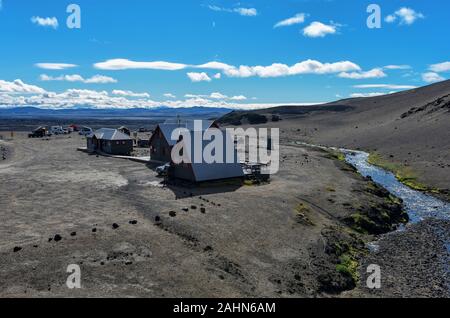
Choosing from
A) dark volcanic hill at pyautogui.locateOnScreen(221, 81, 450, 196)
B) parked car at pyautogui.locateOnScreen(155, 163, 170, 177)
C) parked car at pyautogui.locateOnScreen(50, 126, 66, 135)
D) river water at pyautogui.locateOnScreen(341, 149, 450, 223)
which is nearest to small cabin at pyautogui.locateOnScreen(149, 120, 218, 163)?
parked car at pyautogui.locateOnScreen(155, 163, 170, 177)

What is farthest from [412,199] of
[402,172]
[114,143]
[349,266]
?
[114,143]

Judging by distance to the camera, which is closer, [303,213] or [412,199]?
[303,213]

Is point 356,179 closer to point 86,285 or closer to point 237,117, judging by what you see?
point 86,285

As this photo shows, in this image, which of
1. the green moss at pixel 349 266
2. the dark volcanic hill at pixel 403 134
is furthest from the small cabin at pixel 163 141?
the dark volcanic hill at pixel 403 134

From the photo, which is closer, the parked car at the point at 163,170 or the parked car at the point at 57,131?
the parked car at the point at 163,170

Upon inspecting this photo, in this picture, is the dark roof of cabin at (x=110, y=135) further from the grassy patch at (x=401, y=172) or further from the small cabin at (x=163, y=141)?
the grassy patch at (x=401, y=172)

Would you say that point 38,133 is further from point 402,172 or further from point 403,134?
point 402,172

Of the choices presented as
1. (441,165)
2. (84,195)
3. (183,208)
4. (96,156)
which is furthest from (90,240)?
(441,165)

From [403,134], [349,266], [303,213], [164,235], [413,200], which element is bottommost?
[349,266]
